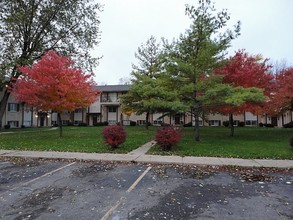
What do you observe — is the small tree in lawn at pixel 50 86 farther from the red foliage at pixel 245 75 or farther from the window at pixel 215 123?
the window at pixel 215 123

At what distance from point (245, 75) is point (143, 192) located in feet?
46.2

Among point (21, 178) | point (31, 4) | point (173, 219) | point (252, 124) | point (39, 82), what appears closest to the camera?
point (173, 219)

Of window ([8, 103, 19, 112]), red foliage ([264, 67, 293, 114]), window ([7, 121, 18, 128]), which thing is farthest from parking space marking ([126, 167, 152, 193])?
window ([8, 103, 19, 112])

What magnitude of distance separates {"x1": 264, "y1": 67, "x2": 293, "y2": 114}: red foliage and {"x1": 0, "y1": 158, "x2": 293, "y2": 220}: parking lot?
9.11 meters

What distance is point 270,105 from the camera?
1792 centimetres

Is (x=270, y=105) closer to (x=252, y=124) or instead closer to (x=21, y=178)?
(x=21, y=178)

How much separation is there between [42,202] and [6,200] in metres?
0.93

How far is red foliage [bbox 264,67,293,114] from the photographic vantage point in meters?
16.8

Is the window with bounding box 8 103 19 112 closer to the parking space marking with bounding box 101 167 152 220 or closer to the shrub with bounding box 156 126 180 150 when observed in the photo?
the shrub with bounding box 156 126 180 150

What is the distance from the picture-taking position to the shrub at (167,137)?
1334 centimetres

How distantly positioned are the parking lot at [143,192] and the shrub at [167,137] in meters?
3.21

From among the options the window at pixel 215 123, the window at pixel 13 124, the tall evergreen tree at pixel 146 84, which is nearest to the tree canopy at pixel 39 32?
the tall evergreen tree at pixel 146 84

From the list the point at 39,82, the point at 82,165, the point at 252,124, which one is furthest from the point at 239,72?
the point at 252,124

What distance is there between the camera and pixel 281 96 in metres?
17.0
